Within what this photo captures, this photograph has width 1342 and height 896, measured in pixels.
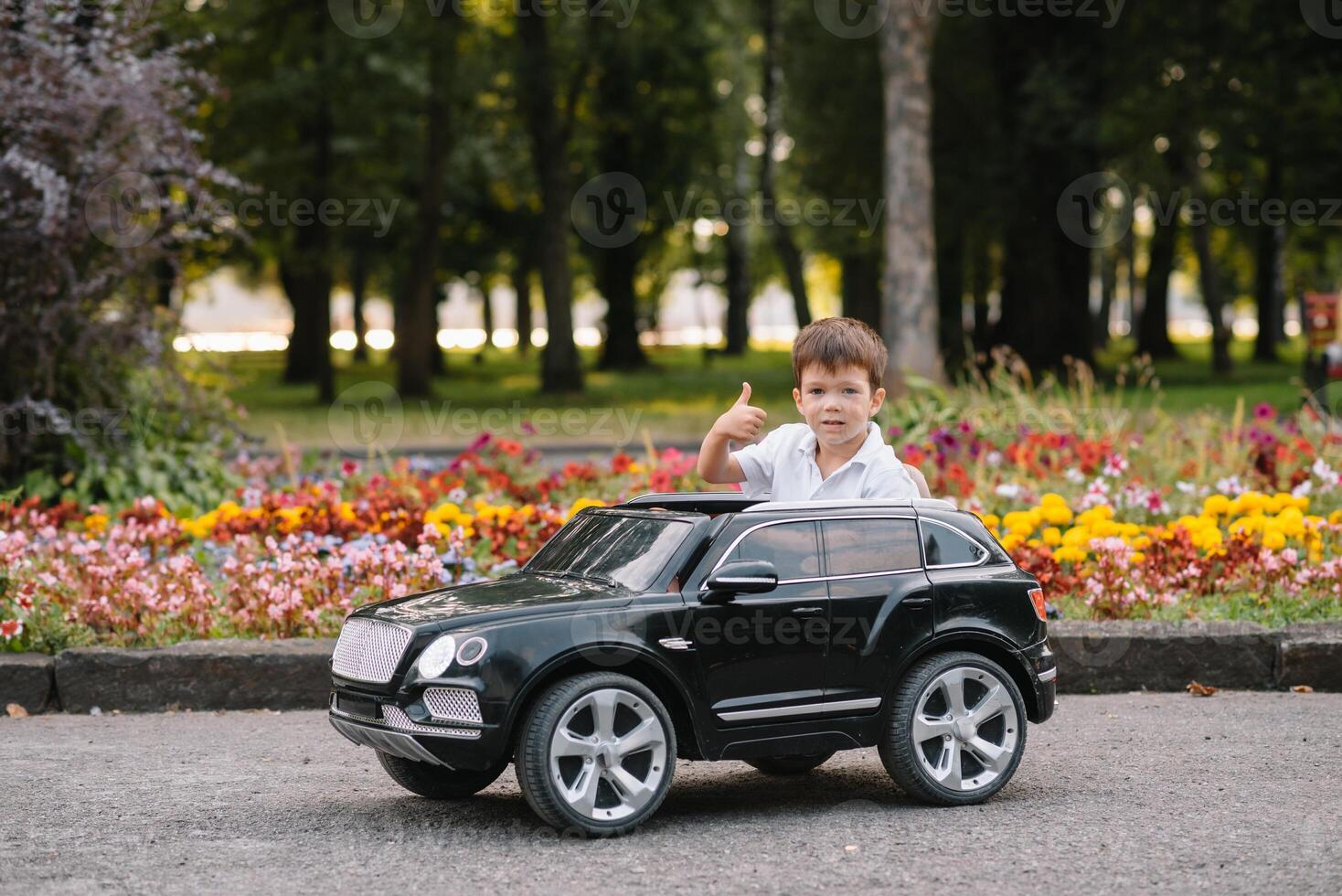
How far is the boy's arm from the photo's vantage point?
18.7ft

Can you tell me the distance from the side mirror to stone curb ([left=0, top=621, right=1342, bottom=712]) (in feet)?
8.78

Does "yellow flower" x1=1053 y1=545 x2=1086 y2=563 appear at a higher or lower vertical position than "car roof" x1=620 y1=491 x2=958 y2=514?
lower

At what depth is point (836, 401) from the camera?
5832 mm

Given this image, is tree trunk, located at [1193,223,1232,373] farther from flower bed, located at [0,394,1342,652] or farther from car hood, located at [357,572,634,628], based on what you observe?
car hood, located at [357,572,634,628]

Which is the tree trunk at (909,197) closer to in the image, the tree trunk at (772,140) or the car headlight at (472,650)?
the car headlight at (472,650)

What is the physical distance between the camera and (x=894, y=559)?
5.71 m

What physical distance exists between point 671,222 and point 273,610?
131 ft

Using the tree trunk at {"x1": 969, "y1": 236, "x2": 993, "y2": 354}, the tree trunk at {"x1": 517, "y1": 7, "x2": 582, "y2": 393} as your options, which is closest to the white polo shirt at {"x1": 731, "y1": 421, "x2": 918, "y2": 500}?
the tree trunk at {"x1": 517, "y1": 7, "x2": 582, "y2": 393}

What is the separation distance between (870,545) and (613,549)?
3.04 ft

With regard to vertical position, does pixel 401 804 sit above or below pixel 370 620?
below

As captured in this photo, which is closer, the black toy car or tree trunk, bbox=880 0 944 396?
the black toy car

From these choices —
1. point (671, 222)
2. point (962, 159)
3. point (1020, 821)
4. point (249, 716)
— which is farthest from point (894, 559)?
point (671, 222)

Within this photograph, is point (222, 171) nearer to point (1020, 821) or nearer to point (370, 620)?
point (370, 620)

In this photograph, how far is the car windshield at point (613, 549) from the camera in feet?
18.1
